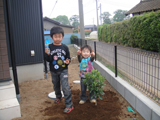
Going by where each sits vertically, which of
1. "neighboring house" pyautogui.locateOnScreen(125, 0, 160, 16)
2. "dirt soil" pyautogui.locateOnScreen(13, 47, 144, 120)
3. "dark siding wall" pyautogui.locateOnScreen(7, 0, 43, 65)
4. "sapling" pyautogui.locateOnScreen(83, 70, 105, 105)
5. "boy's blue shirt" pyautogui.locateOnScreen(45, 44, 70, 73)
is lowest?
"dirt soil" pyautogui.locateOnScreen(13, 47, 144, 120)

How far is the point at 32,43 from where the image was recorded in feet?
18.4

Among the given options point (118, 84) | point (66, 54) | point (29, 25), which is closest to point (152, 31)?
point (118, 84)

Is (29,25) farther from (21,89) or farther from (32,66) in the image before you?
(21,89)

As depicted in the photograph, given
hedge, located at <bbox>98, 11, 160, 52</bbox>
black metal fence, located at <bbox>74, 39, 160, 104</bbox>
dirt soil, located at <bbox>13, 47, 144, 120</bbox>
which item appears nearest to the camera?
dirt soil, located at <bbox>13, 47, 144, 120</bbox>

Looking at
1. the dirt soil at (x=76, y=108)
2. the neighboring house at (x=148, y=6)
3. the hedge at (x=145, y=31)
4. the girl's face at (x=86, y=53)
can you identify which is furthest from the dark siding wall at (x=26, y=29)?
the neighboring house at (x=148, y=6)

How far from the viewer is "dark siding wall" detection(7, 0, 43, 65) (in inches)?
210

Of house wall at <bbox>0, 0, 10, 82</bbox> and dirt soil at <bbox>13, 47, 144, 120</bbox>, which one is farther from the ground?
house wall at <bbox>0, 0, 10, 82</bbox>

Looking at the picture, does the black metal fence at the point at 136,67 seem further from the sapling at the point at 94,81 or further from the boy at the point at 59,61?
the boy at the point at 59,61

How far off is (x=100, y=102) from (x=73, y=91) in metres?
1.05

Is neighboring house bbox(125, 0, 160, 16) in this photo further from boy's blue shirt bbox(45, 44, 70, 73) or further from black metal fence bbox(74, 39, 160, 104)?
boy's blue shirt bbox(45, 44, 70, 73)

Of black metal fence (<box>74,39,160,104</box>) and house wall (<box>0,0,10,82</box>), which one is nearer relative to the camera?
black metal fence (<box>74,39,160,104</box>)

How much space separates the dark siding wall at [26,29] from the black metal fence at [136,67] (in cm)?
266

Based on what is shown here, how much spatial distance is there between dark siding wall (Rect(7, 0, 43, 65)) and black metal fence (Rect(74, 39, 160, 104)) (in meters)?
2.66

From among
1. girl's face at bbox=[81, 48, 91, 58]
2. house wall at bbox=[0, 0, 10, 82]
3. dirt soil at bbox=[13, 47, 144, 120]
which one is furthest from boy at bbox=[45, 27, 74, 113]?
house wall at bbox=[0, 0, 10, 82]
